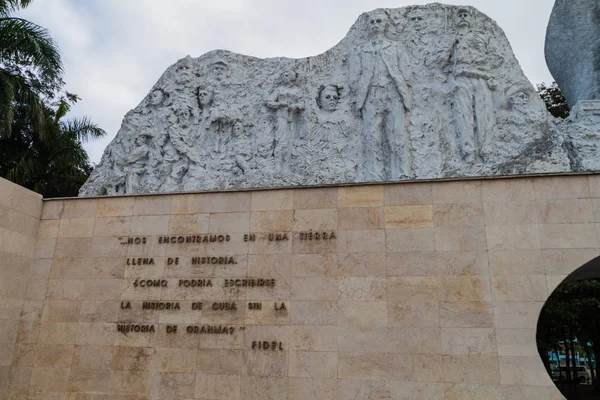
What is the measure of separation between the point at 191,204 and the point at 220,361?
2692mm

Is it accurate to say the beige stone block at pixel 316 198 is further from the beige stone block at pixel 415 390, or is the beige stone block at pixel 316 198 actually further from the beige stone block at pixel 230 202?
the beige stone block at pixel 415 390

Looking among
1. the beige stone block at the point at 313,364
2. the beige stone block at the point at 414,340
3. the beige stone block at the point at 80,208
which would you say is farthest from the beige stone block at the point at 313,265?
the beige stone block at the point at 80,208

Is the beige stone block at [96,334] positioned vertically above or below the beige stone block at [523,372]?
above

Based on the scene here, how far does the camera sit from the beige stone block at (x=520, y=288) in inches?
305

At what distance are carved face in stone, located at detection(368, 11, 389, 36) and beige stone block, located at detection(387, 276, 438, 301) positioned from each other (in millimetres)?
5488

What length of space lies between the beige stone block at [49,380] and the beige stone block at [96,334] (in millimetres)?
510

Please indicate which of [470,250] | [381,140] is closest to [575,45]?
[381,140]

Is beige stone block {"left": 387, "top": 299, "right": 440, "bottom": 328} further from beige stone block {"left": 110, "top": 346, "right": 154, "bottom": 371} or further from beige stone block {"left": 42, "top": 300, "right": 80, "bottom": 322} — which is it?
beige stone block {"left": 42, "top": 300, "right": 80, "bottom": 322}

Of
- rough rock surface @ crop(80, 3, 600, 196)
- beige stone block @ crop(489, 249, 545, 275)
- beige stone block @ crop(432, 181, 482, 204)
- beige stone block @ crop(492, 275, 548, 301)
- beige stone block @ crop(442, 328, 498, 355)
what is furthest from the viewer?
rough rock surface @ crop(80, 3, 600, 196)

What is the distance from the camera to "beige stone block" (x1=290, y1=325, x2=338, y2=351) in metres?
8.10

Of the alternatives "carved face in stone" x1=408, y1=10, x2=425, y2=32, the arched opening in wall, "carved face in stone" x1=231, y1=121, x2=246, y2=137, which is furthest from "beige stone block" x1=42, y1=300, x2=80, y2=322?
the arched opening in wall

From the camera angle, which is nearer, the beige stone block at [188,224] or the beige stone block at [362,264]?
the beige stone block at [362,264]

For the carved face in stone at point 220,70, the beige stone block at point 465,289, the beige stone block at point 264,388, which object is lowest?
the beige stone block at point 264,388

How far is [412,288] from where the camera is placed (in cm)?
813
